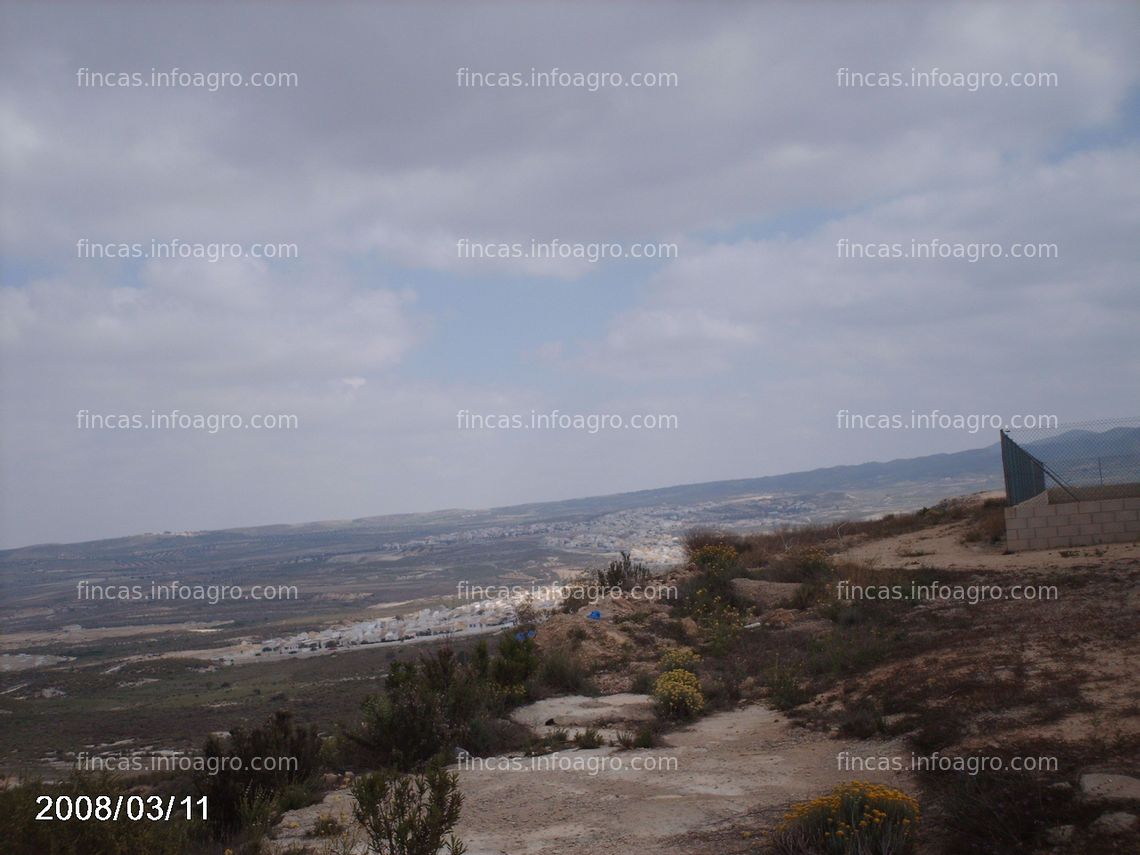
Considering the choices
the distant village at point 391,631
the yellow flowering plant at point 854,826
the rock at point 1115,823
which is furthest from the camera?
the distant village at point 391,631

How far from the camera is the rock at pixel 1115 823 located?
16.3ft

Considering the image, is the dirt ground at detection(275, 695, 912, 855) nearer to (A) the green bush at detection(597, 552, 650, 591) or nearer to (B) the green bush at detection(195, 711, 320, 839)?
(B) the green bush at detection(195, 711, 320, 839)

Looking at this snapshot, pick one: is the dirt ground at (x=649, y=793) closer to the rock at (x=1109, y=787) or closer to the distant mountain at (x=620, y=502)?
the rock at (x=1109, y=787)

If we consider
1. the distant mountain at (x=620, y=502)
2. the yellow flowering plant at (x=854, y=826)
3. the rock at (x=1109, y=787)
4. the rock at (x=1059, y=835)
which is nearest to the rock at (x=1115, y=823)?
the rock at (x=1059, y=835)

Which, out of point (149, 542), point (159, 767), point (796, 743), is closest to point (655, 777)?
point (796, 743)

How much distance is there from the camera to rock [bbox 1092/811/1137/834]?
16.3 ft

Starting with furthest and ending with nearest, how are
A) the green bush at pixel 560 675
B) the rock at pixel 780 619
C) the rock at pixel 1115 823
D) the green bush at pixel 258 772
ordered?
the rock at pixel 780 619, the green bush at pixel 560 675, the green bush at pixel 258 772, the rock at pixel 1115 823

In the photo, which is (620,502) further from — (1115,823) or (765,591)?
(1115,823)

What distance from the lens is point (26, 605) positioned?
181 feet

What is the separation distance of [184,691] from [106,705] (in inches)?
79.0

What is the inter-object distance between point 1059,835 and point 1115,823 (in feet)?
1.10

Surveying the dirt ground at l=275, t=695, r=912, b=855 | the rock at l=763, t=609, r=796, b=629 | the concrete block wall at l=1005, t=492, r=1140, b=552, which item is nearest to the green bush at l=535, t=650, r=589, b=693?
the dirt ground at l=275, t=695, r=912, b=855

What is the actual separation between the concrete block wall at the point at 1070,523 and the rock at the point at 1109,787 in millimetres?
13326

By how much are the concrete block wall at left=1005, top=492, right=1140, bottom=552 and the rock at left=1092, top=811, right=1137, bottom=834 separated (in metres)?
14.0
